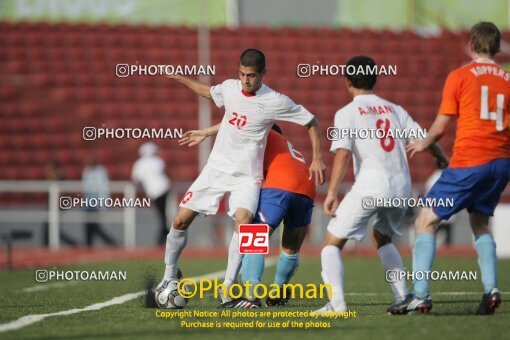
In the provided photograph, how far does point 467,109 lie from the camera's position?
746 cm

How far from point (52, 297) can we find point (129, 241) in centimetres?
1231

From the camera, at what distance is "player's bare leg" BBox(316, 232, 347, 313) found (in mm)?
7262

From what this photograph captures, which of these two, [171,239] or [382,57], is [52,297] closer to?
[171,239]

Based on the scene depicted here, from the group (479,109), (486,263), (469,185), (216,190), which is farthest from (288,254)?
(479,109)

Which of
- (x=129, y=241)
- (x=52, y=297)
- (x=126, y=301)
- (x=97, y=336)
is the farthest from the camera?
(x=129, y=241)

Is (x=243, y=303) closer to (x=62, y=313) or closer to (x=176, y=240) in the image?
(x=176, y=240)

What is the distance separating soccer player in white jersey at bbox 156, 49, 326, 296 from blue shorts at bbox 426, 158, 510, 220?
1.21 metres

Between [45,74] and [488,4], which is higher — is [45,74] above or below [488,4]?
below

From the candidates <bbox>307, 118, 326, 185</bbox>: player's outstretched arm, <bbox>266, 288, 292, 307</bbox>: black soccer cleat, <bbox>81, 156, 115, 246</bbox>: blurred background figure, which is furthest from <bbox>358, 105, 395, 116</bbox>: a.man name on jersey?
<bbox>81, 156, 115, 246</bbox>: blurred background figure

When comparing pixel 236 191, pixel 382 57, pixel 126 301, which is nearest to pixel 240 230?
pixel 236 191

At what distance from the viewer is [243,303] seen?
8203 millimetres

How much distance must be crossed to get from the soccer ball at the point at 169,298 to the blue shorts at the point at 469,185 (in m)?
2.20

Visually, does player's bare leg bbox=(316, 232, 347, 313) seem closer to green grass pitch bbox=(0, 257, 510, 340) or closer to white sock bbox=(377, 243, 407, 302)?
green grass pitch bbox=(0, 257, 510, 340)

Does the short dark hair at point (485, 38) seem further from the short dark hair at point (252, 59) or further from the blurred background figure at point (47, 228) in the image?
the blurred background figure at point (47, 228)
